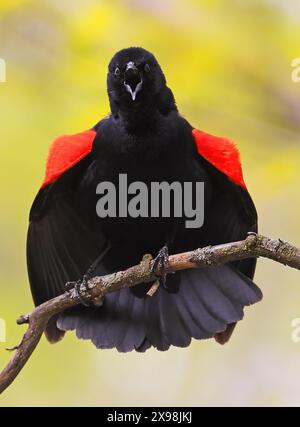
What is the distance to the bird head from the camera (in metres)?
4.64

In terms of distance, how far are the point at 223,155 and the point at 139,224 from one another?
0.66 m

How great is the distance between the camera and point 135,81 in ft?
15.5

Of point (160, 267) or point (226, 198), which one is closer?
point (160, 267)

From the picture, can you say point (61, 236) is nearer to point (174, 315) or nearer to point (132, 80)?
point (174, 315)

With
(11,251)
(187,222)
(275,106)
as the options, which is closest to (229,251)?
(275,106)

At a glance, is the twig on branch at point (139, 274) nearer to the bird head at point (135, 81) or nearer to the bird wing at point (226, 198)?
the bird wing at point (226, 198)

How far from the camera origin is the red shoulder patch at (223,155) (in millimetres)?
4824

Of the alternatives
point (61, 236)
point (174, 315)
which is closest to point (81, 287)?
point (61, 236)

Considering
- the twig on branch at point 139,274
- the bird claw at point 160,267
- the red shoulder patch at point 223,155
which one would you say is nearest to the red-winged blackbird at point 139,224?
the red shoulder patch at point 223,155

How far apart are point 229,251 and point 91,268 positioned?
4.38 ft

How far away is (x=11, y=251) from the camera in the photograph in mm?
6020

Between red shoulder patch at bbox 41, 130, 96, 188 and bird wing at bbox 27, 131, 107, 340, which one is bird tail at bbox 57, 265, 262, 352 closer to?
bird wing at bbox 27, 131, 107, 340

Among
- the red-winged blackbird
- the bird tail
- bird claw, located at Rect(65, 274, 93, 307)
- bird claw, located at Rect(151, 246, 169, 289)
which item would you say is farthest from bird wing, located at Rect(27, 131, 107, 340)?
bird claw, located at Rect(151, 246, 169, 289)

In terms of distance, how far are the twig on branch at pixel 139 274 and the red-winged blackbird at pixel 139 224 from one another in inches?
19.7
